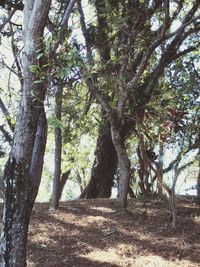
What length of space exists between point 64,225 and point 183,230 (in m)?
1.92

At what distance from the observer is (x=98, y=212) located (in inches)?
332

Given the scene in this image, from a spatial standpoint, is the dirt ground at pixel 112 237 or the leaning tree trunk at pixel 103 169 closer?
the dirt ground at pixel 112 237

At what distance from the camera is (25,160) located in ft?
14.9

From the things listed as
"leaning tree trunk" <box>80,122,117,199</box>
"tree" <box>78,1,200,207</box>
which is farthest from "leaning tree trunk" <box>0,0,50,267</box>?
"leaning tree trunk" <box>80,122,117,199</box>

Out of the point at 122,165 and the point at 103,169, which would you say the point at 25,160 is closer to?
the point at 122,165

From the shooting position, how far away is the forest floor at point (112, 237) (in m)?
6.25

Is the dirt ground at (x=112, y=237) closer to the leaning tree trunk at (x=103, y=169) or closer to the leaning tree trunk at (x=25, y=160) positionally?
the leaning tree trunk at (x=25, y=160)

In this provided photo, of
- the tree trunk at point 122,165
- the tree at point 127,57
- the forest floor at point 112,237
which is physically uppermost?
the tree at point 127,57

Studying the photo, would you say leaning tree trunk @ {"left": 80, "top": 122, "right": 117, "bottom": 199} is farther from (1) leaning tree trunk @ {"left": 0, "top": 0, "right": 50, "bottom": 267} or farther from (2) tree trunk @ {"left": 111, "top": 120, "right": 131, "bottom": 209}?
(1) leaning tree trunk @ {"left": 0, "top": 0, "right": 50, "bottom": 267}

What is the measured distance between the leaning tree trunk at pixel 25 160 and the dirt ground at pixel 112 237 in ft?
5.44

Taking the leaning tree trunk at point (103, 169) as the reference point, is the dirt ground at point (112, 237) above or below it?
below

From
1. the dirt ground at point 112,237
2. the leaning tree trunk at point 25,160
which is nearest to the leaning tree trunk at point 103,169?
the dirt ground at point 112,237

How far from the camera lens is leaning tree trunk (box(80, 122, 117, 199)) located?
11430 mm

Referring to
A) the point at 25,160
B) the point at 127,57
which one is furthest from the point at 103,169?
the point at 25,160
